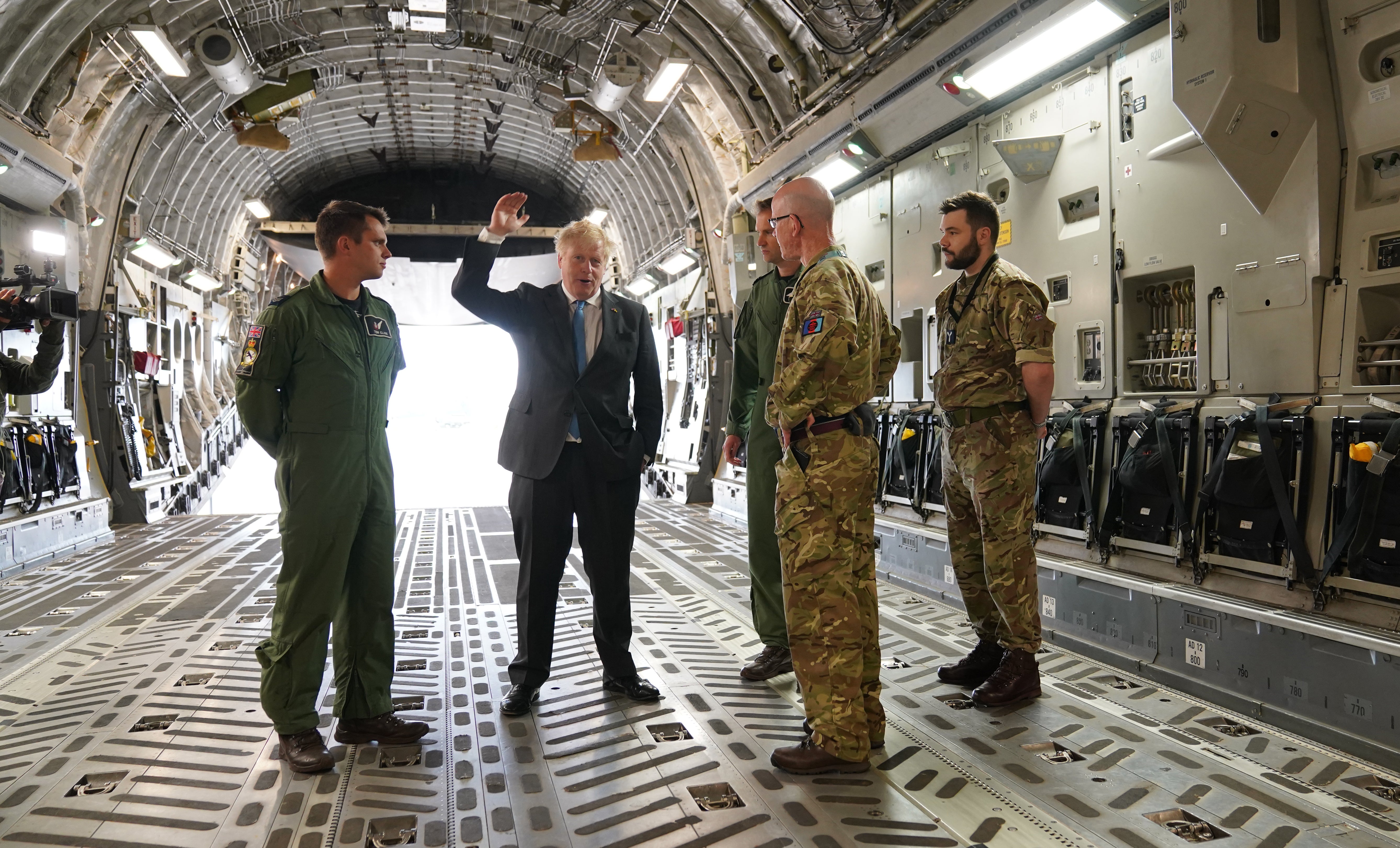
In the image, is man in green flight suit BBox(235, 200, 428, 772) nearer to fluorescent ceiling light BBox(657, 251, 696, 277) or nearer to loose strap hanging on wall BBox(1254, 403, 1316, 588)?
loose strap hanging on wall BBox(1254, 403, 1316, 588)

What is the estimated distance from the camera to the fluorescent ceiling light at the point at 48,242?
8.19m

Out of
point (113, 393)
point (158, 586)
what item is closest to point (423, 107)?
point (113, 393)

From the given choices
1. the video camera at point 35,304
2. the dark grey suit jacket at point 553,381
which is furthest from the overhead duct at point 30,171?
the dark grey suit jacket at point 553,381

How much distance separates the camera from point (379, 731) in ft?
10.3

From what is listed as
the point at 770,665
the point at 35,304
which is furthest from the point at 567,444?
the point at 35,304

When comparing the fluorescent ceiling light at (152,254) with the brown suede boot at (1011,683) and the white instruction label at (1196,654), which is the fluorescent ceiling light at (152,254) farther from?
the white instruction label at (1196,654)

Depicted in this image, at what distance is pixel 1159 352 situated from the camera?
4719 millimetres

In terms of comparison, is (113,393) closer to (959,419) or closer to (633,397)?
(633,397)

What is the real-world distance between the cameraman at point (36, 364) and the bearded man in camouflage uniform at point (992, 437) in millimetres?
5180

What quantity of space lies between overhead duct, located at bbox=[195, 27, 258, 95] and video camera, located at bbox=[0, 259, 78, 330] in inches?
151

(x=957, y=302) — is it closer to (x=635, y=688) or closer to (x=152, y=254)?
(x=635, y=688)

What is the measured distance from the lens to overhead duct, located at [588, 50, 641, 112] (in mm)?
9703

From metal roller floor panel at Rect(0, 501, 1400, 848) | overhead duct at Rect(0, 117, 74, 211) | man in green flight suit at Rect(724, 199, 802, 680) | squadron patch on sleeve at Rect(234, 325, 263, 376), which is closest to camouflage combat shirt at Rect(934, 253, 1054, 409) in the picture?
man in green flight suit at Rect(724, 199, 802, 680)

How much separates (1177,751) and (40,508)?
8.98 meters
